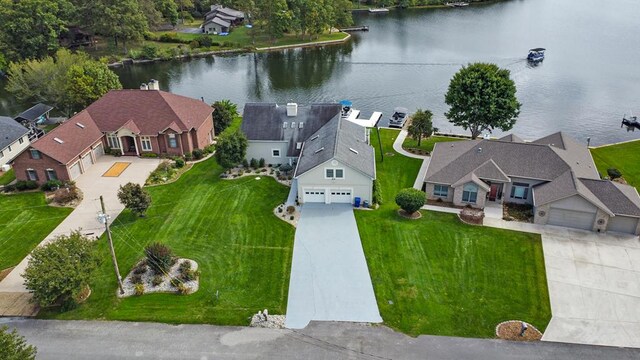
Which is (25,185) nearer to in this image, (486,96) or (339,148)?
(339,148)

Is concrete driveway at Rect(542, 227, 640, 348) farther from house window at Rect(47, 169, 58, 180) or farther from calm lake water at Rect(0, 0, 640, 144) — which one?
house window at Rect(47, 169, 58, 180)

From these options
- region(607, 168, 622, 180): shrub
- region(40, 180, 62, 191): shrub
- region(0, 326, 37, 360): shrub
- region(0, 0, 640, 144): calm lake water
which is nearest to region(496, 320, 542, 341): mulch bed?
region(607, 168, 622, 180): shrub

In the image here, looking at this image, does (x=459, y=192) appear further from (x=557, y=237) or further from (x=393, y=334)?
(x=393, y=334)

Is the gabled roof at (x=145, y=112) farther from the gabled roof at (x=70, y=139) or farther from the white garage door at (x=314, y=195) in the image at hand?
the white garage door at (x=314, y=195)

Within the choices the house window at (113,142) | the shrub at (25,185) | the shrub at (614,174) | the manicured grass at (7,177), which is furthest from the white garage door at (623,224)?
the manicured grass at (7,177)

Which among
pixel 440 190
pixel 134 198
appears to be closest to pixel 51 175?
pixel 134 198

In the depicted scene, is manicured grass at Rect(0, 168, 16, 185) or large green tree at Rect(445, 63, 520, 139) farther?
large green tree at Rect(445, 63, 520, 139)
